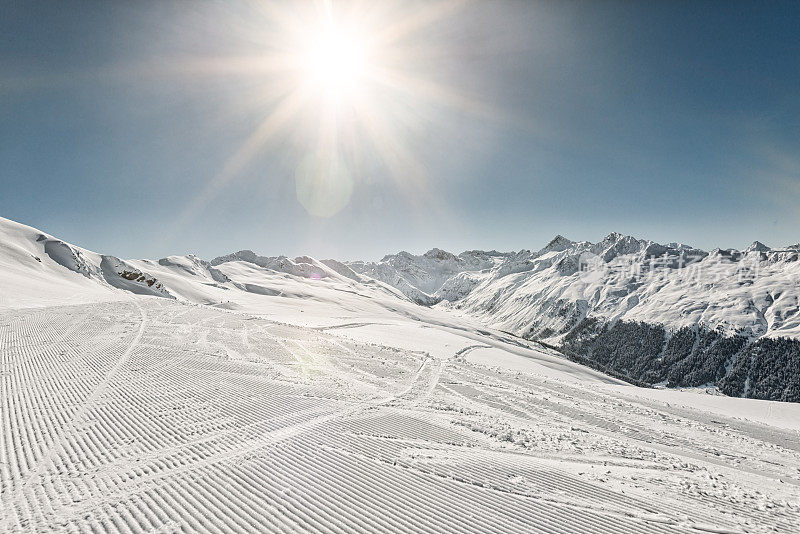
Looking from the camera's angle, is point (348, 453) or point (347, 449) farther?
point (347, 449)

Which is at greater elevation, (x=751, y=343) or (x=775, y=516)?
(x=751, y=343)

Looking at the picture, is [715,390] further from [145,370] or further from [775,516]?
[145,370]

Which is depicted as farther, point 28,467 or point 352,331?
point 352,331

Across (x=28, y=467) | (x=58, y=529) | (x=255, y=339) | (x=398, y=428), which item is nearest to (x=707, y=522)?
(x=398, y=428)
